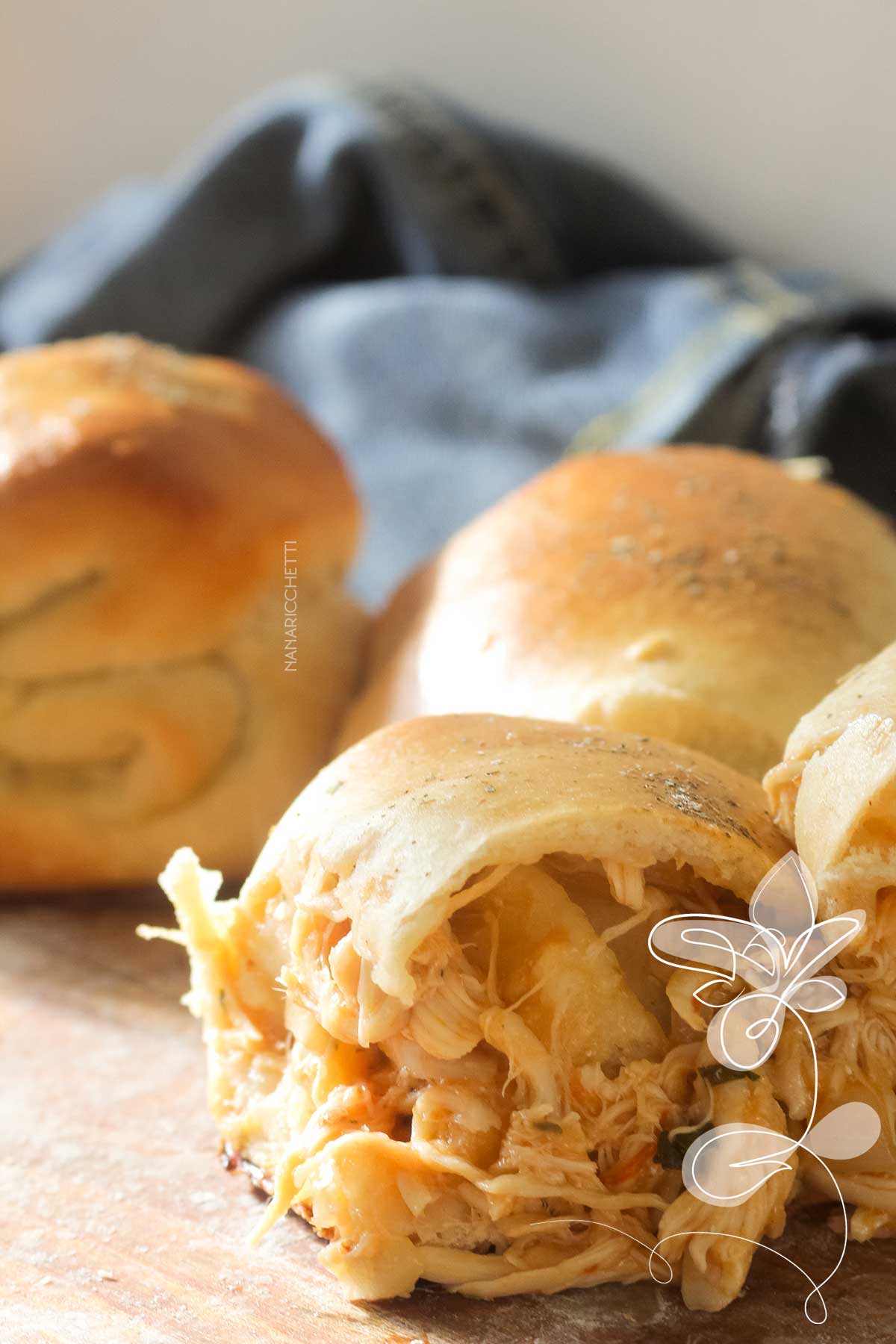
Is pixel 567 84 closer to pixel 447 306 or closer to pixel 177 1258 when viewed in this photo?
pixel 447 306

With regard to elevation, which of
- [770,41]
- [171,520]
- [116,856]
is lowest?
[116,856]

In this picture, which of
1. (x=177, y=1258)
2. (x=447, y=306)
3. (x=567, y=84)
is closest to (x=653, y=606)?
(x=177, y=1258)

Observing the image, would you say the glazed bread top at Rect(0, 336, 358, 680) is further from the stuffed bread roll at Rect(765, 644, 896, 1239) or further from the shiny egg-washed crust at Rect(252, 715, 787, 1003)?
the stuffed bread roll at Rect(765, 644, 896, 1239)

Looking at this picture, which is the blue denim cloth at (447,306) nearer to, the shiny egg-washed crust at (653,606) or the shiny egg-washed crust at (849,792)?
the shiny egg-washed crust at (653,606)

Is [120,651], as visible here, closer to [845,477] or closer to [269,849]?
[269,849]

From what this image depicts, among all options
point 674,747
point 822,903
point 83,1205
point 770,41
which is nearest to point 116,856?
point 83,1205

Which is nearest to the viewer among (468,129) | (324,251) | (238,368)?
(238,368)

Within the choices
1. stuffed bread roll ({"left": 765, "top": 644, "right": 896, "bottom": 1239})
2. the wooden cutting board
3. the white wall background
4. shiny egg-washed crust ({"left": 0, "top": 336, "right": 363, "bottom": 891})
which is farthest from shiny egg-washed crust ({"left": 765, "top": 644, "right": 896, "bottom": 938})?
the white wall background
